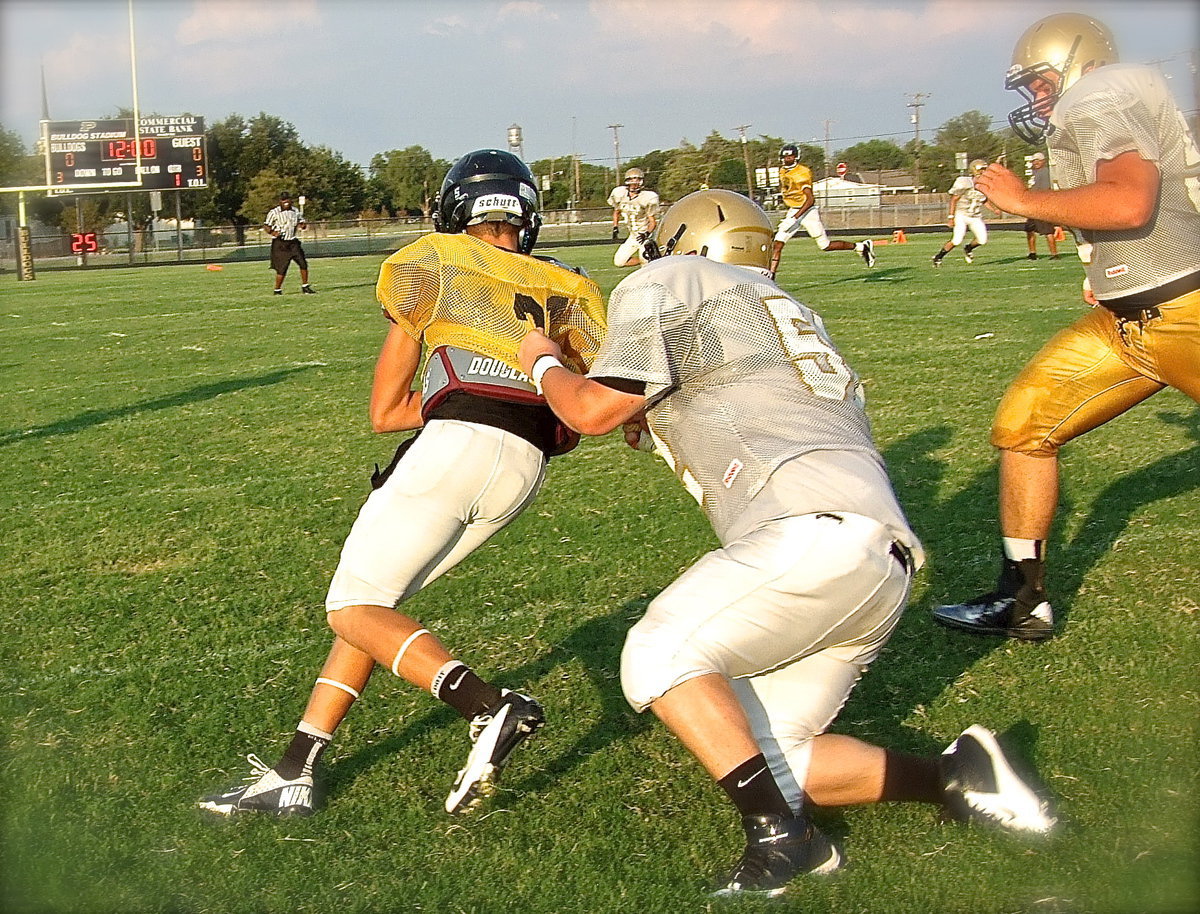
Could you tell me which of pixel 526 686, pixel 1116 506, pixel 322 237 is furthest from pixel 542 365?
pixel 322 237

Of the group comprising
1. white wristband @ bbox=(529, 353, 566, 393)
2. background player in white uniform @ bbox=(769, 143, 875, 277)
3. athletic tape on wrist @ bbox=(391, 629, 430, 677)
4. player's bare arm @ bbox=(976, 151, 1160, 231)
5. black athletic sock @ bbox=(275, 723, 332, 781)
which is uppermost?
background player in white uniform @ bbox=(769, 143, 875, 277)

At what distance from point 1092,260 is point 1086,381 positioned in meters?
0.43

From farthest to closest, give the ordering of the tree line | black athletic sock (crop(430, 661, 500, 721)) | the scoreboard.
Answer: the tree line, the scoreboard, black athletic sock (crop(430, 661, 500, 721))

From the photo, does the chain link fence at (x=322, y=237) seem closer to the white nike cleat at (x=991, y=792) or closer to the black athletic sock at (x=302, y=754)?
the black athletic sock at (x=302, y=754)

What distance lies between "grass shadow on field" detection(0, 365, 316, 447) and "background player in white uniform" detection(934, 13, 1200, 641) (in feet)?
21.7

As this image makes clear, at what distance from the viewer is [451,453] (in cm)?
345

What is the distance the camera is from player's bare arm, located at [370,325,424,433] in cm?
369

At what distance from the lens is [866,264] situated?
23.3 metres

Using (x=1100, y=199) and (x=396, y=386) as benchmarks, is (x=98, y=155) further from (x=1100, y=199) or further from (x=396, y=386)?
(x=1100, y=199)

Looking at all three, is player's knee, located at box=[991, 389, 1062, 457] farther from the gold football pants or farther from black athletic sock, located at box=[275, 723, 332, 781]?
black athletic sock, located at box=[275, 723, 332, 781]

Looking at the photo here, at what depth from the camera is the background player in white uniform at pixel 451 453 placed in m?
3.43

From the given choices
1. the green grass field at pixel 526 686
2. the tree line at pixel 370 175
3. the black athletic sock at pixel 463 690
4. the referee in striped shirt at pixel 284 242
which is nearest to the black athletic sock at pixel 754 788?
the green grass field at pixel 526 686

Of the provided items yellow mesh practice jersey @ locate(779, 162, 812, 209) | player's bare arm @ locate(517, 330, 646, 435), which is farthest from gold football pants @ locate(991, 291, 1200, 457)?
yellow mesh practice jersey @ locate(779, 162, 812, 209)

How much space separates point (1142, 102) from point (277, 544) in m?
3.93
